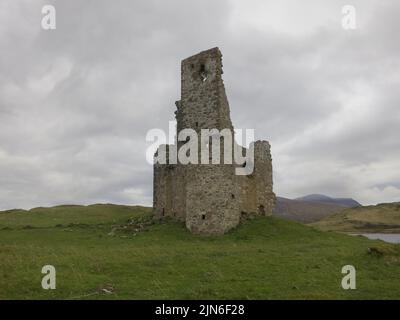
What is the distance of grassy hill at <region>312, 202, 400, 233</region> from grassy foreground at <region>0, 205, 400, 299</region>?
70519 mm

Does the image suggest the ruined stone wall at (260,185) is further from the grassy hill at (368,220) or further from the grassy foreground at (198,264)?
the grassy hill at (368,220)

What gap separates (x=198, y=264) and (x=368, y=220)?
101m

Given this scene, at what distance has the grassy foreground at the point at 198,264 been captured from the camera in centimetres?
1555

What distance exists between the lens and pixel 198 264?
20.8 metres

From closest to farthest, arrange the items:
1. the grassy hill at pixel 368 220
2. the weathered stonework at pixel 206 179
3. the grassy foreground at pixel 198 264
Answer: the grassy foreground at pixel 198 264
the weathered stonework at pixel 206 179
the grassy hill at pixel 368 220

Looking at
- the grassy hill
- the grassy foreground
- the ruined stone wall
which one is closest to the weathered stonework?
the ruined stone wall

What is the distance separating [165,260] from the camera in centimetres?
2164

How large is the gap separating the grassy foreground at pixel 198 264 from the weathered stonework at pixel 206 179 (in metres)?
1.68

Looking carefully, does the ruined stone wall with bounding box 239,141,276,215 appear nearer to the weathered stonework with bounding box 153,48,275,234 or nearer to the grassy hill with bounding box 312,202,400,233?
the weathered stonework with bounding box 153,48,275,234

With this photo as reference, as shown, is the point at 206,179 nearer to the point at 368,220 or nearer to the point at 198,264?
the point at 198,264

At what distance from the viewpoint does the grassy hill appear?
337 feet

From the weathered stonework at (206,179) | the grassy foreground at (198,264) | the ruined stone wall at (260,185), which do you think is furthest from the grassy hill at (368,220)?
the grassy foreground at (198,264)
